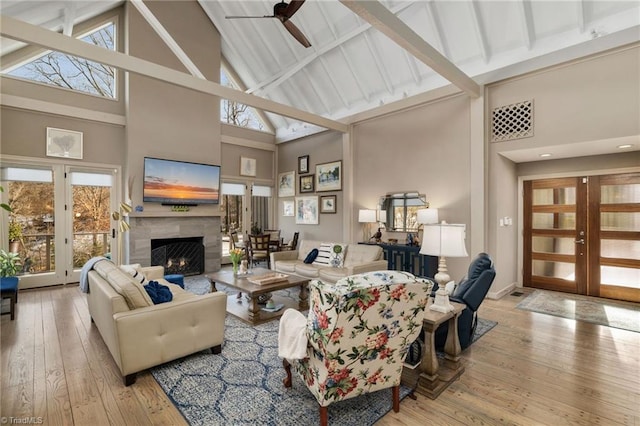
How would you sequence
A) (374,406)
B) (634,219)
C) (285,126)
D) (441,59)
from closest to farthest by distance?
(374,406), (441,59), (634,219), (285,126)

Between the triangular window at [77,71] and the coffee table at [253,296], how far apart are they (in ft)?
15.1

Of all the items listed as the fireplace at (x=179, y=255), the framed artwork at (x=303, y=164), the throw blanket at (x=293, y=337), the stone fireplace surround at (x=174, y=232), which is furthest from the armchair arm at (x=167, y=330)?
the framed artwork at (x=303, y=164)

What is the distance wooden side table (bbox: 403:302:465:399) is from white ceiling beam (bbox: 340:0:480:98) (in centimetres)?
274

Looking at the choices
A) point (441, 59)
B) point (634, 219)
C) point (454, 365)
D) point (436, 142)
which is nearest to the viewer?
point (454, 365)

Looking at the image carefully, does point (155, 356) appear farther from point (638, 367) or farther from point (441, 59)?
point (441, 59)

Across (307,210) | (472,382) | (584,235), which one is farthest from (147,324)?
(584,235)

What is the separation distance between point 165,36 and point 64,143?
2.82m

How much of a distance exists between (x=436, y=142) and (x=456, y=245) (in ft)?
11.2

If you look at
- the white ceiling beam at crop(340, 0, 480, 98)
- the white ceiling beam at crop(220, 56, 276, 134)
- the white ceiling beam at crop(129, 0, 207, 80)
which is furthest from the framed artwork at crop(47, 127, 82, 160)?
the white ceiling beam at crop(340, 0, 480, 98)

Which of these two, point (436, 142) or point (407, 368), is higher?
point (436, 142)

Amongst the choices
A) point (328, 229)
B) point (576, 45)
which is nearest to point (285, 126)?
point (328, 229)

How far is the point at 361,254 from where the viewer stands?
5160mm

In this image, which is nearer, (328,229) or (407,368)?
(407,368)

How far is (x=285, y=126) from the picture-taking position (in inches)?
326
